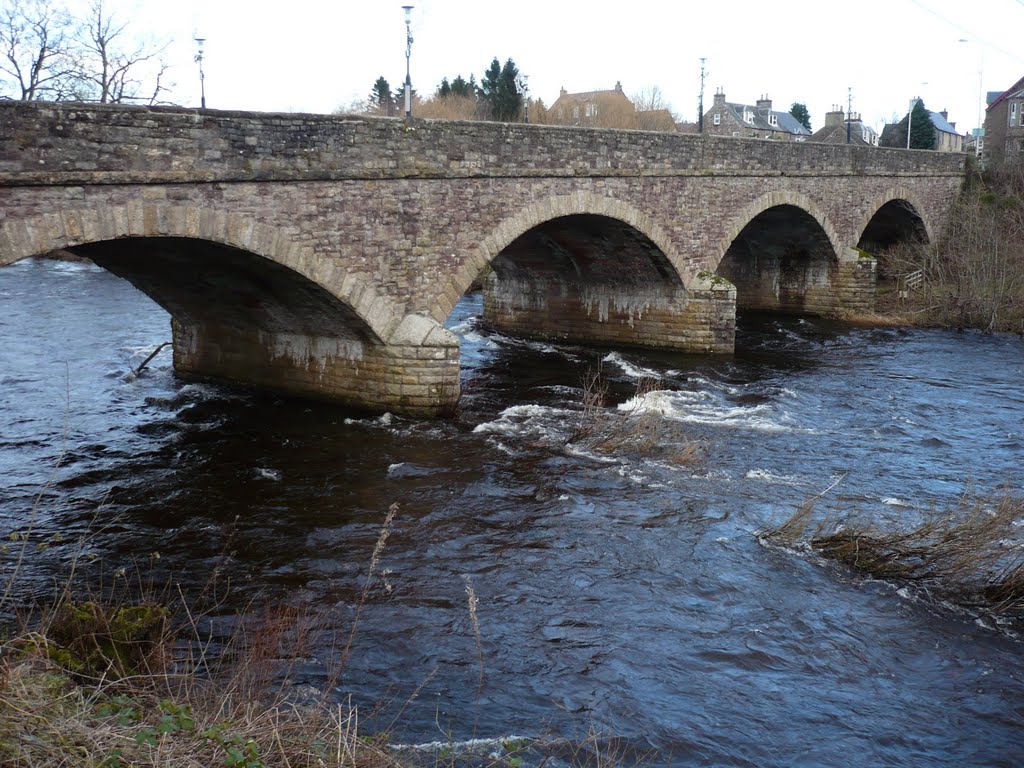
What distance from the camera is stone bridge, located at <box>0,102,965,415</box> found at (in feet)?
36.3

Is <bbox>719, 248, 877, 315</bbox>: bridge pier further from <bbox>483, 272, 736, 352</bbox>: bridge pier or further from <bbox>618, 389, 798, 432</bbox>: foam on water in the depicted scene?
A: <bbox>618, 389, 798, 432</bbox>: foam on water

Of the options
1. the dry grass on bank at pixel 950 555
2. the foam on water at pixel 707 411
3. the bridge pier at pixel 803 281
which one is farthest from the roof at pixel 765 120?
the dry grass on bank at pixel 950 555

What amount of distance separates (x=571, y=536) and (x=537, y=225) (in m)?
8.86

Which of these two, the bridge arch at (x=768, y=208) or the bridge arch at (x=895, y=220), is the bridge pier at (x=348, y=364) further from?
the bridge arch at (x=895, y=220)

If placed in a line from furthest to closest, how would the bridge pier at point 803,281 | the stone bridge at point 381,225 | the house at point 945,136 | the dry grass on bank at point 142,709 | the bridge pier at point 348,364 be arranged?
the house at point 945,136 < the bridge pier at point 803,281 < the bridge pier at point 348,364 < the stone bridge at point 381,225 < the dry grass on bank at point 142,709

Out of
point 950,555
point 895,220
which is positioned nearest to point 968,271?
point 895,220

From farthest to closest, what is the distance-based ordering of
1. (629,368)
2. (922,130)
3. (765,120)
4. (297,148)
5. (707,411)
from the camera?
(765,120) < (922,130) < (629,368) < (707,411) < (297,148)

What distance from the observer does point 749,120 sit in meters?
65.5

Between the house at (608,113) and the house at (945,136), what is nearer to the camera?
the house at (608,113)

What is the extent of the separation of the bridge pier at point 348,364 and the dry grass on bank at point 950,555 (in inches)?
263

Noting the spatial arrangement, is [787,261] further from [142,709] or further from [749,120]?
[749,120]

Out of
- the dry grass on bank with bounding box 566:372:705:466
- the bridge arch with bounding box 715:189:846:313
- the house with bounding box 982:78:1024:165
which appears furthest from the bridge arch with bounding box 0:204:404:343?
the house with bounding box 982:78:1024:165

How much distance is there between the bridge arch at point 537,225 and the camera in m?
15.8

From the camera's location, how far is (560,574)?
9.45m
